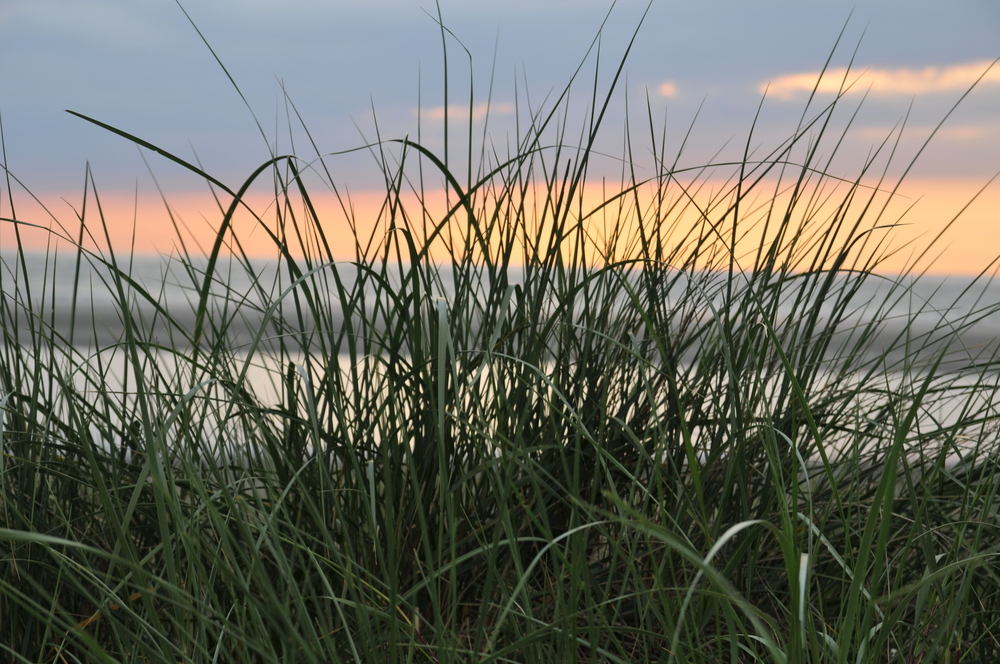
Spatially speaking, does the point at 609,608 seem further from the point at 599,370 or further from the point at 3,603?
the point at 3,603

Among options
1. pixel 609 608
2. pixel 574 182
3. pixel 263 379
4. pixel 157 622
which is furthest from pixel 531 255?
pixel 263 379

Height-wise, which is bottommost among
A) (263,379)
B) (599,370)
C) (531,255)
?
(263,379)

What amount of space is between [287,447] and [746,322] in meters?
0.45

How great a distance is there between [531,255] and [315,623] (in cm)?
39

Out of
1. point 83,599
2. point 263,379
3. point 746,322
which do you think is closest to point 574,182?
point 746,322

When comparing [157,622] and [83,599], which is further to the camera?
[83,599]

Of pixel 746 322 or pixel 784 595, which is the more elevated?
pixel 746 322

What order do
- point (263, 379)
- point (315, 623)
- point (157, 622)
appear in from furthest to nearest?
point (263, 379), point (315, 623), point (157, 622)

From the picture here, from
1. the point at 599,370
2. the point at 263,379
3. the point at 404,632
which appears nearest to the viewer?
the point at 404,632

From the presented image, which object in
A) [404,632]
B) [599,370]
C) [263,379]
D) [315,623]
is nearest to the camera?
[404,632]

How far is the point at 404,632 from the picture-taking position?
570 mm

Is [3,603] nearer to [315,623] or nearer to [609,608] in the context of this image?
[315,623]

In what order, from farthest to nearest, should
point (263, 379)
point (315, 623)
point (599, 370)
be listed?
point (263, 379)
point (599, 370)
point (315, 623)

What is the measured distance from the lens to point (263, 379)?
240 centimetres
